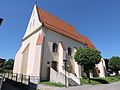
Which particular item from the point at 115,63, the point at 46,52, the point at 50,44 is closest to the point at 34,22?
the point at 50,44

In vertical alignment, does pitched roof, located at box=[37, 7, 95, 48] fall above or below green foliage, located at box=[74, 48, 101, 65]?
above

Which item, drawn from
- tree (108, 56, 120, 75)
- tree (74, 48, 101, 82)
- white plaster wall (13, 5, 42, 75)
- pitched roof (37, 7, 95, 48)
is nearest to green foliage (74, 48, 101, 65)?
tree (74, 48, 101, 82)

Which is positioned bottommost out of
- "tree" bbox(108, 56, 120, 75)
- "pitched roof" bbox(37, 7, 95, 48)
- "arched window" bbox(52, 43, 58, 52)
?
"tree" bbox(108, 56, 120, 75)

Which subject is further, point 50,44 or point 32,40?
point 32,40

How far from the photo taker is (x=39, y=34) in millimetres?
24516

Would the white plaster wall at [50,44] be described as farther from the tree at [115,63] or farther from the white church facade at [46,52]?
the tree at [115,63]

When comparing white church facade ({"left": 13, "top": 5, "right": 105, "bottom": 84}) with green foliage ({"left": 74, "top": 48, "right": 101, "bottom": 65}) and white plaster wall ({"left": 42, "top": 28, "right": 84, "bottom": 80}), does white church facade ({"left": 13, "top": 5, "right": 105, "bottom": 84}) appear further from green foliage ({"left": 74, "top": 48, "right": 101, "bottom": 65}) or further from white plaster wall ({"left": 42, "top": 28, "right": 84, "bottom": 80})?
green foliage ({"left": 74, "top": 48, "right": 101, "bottom": 65})

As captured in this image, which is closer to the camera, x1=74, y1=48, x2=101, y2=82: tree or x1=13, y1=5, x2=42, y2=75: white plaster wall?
x1=74, y1=48, x2=101, y2=82: tree

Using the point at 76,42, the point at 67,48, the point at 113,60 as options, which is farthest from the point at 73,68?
the point at 113,60

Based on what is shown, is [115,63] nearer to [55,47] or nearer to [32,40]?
[55,47]

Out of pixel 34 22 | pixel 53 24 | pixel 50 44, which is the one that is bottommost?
pixel 50 44

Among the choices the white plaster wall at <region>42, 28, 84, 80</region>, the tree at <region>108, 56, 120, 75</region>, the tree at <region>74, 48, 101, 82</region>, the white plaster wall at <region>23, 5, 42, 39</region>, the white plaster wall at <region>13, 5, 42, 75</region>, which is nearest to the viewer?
the tree at <region>74, 48, 101, 82</region>

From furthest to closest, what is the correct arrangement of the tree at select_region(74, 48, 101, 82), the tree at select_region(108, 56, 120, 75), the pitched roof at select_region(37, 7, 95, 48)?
the tree at select_region(108, 56, 120, 75) < the pitched roof at select_region(37, 7, 95, 48) < the tree at select_region(74, 48, 101, 82)

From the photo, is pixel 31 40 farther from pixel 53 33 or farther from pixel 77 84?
pixel 77 84
